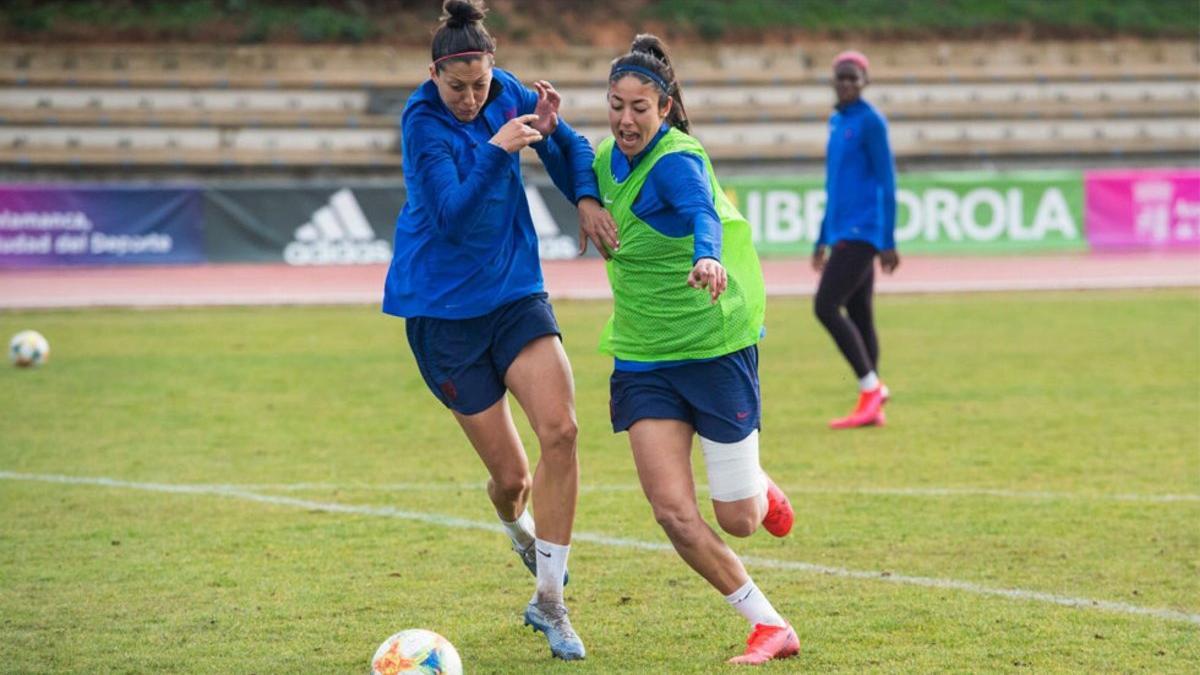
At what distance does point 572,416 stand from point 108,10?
111 ft

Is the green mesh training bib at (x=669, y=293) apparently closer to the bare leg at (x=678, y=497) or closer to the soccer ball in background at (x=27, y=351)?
the bare leg at (x=678, y=497)

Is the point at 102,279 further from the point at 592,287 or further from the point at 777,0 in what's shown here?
the point at 777,0

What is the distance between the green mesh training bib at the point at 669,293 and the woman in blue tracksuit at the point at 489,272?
0.43ft

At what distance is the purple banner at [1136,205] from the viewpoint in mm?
25656

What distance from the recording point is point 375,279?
23.9m

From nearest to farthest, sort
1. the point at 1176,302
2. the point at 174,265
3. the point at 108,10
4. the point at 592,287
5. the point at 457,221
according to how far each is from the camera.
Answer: the point at 457,221, the point at 1176,302, the point at 592,287, the point at 174,265, the point at 108,10

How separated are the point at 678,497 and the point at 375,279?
18885 mm

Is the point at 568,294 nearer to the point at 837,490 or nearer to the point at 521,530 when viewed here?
the point at 837,490

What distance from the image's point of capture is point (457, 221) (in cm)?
547

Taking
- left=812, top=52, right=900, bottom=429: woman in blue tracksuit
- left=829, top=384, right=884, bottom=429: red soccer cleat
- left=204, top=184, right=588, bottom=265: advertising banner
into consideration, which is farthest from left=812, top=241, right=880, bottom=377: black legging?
left=204, top=184, right=588, bottom=265: advertising banner

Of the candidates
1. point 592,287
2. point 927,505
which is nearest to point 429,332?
point 927,505

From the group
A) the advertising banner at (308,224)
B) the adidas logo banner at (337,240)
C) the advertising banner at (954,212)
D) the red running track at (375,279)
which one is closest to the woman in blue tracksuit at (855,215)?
the red running track at (375,279)

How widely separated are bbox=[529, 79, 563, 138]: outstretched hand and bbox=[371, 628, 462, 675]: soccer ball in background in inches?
68.1

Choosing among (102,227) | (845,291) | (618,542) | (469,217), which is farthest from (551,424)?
(102,227)
